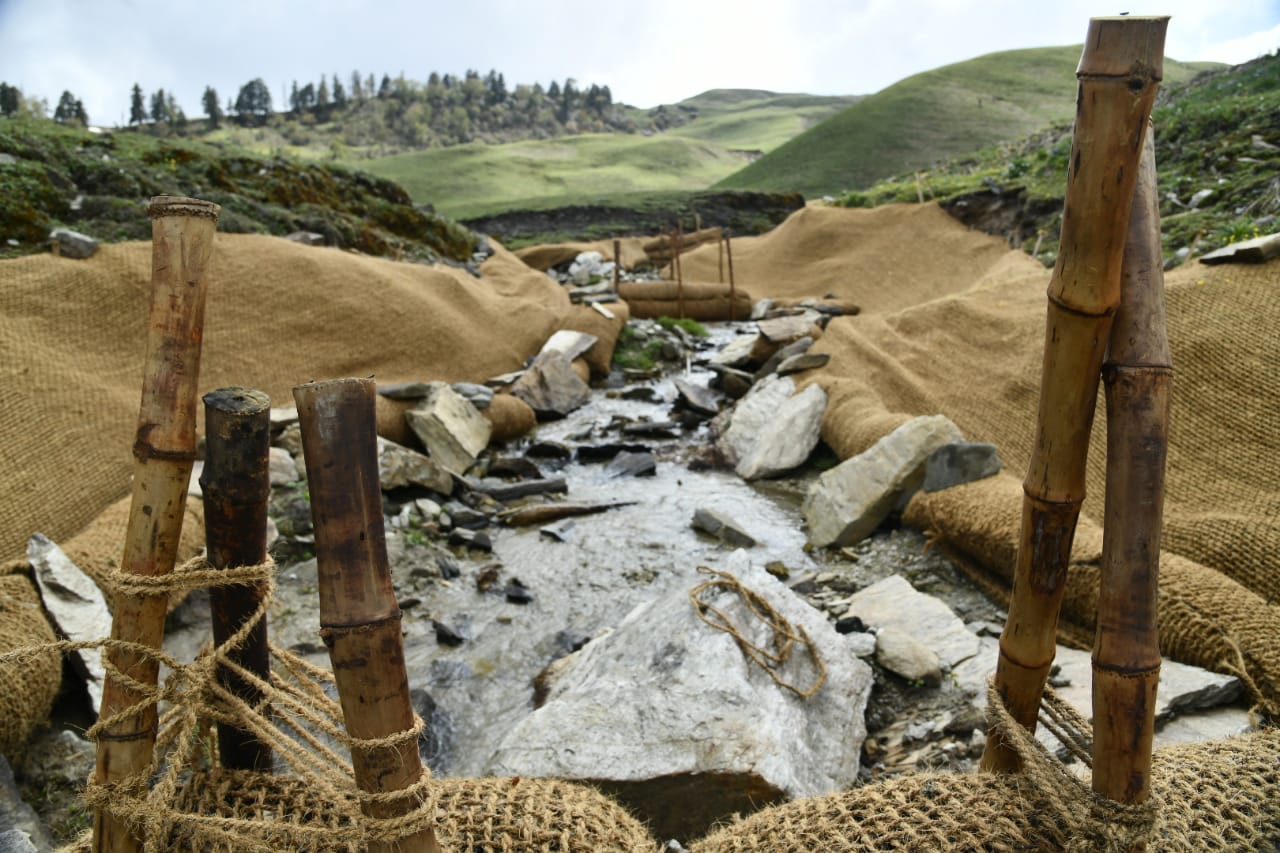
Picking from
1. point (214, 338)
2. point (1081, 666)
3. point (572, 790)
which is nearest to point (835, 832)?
point (572, 790)

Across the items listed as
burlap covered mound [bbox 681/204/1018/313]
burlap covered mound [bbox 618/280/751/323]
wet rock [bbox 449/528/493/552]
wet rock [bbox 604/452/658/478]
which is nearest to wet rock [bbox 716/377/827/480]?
wet rock [bbox 604/452/658/478]

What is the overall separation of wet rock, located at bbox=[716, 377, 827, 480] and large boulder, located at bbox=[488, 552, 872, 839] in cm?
336

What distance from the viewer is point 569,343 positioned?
9.52 metres

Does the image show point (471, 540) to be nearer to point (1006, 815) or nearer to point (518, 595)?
point (518, 595)

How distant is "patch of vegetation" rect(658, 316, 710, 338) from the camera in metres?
12.8

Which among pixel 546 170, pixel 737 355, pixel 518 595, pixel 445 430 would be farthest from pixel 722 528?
pixel 546 170

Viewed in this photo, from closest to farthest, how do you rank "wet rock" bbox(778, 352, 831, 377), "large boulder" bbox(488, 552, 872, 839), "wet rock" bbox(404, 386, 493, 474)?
"large boulder" bbox(488, 552, 872, 839), "wet rock" bbox(404, 386, 493, 474), "wet rock" bbox(778, 352, 831, 377)

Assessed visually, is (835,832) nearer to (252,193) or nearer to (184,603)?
(184,603)

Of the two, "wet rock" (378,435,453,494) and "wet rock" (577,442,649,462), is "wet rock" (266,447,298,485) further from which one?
"wet rock" (577,442,649,462)

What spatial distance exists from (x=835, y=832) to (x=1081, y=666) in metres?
1.79

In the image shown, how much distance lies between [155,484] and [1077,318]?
1772 mm

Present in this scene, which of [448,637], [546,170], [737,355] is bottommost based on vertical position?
[448,637]

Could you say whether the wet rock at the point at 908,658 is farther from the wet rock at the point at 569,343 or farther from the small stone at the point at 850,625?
the wet rock at the point at 569,343

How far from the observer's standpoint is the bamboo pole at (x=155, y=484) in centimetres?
152
